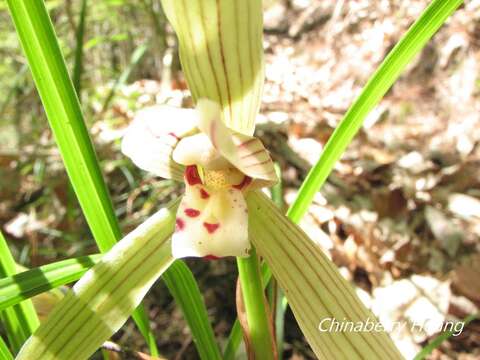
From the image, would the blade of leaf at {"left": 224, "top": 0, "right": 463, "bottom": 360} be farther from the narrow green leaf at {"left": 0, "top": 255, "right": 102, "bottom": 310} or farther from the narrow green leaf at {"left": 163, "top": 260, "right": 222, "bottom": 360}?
the narrow green leaf at {"left": 0, "top": 255, "right": 102, "bottom": 310}

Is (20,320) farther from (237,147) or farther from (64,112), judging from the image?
(237,147)

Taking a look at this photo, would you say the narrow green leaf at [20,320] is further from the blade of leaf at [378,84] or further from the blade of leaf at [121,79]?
the blade of leaf at [121,79]

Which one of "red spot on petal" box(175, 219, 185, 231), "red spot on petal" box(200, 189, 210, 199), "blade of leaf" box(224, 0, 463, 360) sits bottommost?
"red spot on petal" box(175, 219, 185, 231)

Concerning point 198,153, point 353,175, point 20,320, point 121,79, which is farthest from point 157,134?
point 121,79

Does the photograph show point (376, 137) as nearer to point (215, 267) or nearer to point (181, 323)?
point (215, 267)

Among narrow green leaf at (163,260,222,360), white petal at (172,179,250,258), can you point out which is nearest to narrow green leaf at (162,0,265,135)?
white petal at (172,179,250,258)

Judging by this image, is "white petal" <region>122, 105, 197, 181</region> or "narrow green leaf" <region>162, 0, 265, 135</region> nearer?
"narrow green leaf" <region>162, 0, 265, 135</region>
